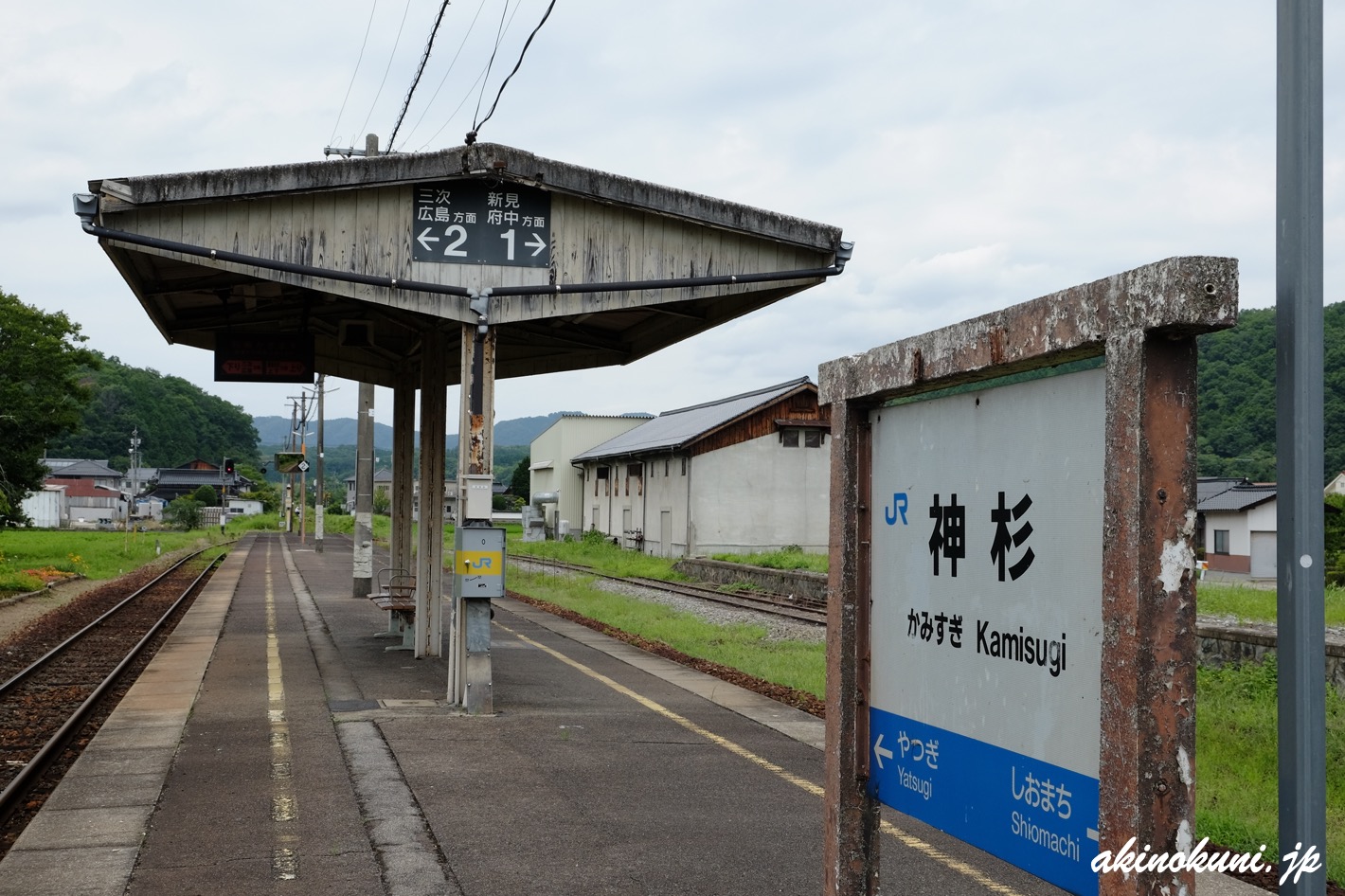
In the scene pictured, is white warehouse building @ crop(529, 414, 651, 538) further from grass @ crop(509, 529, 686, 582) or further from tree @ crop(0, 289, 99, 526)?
tree @ crop(0, 289, 99, 526)

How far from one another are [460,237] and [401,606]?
20.4 ft

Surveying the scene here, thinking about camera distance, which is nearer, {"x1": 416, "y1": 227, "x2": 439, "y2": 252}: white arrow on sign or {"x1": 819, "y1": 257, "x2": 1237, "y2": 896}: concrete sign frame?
{"x1": 819, "y1": 257, "x2": 1237, "y2": 896}: concrete sign frame

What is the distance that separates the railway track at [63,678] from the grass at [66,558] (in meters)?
4.38

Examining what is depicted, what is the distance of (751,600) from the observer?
25312mm

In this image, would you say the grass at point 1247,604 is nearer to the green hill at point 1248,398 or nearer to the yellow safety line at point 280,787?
the yellow safety line at point 280,787

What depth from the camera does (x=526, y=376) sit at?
1716 cm

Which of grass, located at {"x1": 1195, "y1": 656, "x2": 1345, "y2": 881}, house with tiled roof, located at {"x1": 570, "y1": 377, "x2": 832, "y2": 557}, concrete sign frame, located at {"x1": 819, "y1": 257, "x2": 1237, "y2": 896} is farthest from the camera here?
house with tiled roof, located at {"x1": 570, "y1": 377, "x2": 832, "y2": 557}

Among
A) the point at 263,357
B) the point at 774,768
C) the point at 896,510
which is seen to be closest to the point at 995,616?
the point at 896,510

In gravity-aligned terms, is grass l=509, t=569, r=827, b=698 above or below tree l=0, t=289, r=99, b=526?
below

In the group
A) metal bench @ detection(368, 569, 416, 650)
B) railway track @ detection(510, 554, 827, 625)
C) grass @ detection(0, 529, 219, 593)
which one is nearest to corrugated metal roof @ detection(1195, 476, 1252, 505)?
railway track @ detection(510, 554, 827, 625)

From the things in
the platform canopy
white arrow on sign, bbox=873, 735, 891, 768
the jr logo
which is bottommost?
white arrow on sign, bbox=873, 735, 891, 768

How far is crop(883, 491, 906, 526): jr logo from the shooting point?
4.04 metres

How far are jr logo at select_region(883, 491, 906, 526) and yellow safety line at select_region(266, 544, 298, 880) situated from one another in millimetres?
3684

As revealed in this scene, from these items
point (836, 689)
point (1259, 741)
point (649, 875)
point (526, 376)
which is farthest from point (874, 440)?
point (526, 376)
